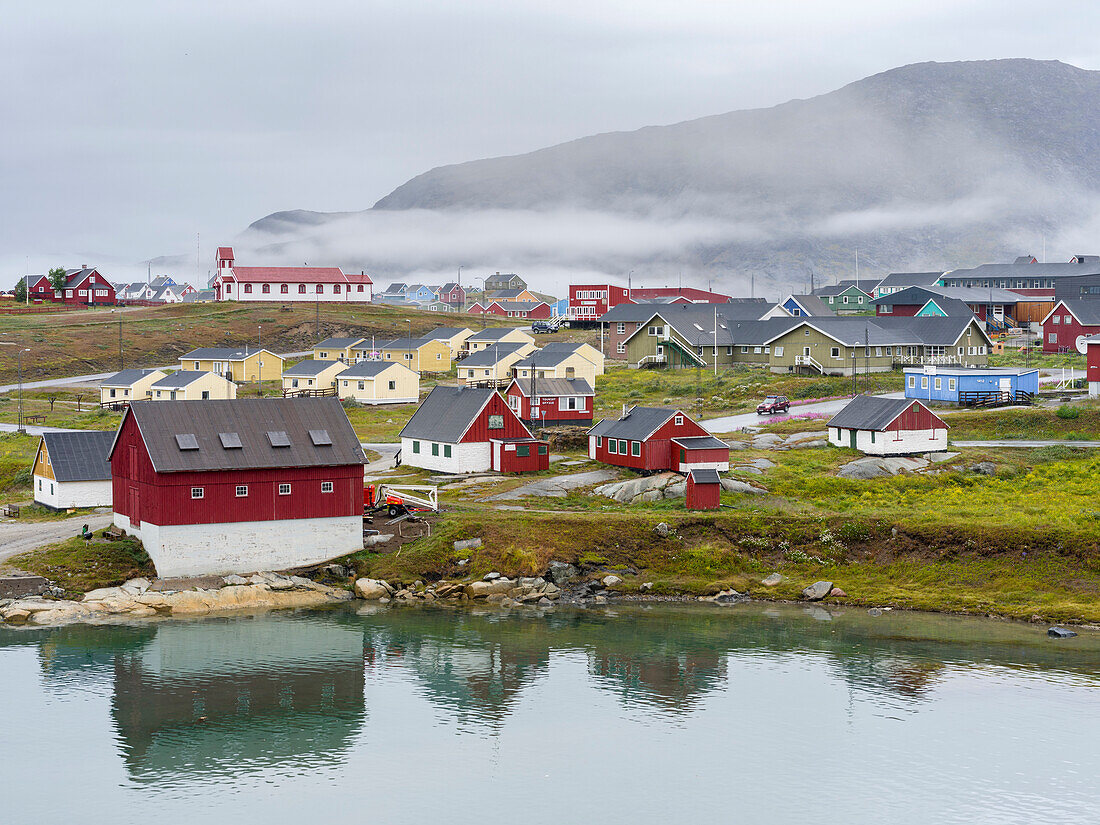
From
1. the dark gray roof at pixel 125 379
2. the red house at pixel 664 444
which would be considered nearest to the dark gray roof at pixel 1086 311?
the red house at pixel 664 444

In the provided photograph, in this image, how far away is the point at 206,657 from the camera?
3844 centimetres

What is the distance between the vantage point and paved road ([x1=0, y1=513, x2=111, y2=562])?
148 feet

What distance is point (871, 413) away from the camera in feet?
198

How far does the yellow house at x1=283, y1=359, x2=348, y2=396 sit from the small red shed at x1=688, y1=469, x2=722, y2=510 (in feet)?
168

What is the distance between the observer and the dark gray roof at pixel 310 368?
9819 cm

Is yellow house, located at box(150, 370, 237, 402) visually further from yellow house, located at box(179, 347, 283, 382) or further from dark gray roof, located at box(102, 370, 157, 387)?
yellow house, located at box(179, 347, 283, 382)

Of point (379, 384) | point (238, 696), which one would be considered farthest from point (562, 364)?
point (238, 696)

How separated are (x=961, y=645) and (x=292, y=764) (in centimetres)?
2198

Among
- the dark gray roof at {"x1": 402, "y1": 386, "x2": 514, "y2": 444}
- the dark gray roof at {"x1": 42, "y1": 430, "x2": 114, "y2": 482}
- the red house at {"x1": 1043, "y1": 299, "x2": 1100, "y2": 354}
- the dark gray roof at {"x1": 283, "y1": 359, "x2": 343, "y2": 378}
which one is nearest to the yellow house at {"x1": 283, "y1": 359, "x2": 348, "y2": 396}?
the dark gray roof at {"x1": 283, "y1": 359, "x2": 343, "y2": 378}

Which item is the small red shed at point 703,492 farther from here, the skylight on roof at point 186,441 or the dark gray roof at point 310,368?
the dark gray roof at point 310,368

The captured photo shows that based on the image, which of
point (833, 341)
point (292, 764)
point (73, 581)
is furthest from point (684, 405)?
point (292, 764)

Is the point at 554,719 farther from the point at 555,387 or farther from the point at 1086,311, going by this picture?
the point at 1086,311

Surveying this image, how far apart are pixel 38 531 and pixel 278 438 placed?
10410 millimetres

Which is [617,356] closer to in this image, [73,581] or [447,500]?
[447,500]
